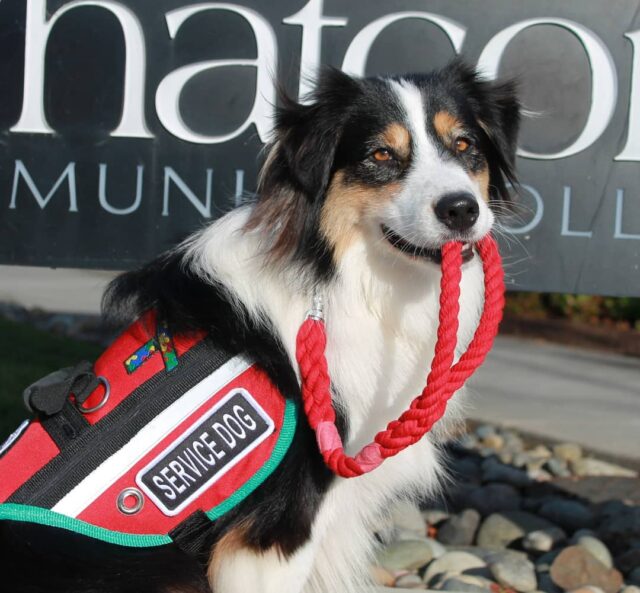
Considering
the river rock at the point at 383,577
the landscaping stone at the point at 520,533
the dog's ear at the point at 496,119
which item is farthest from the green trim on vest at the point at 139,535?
the river rock at the point at 383,577

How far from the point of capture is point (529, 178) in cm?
379

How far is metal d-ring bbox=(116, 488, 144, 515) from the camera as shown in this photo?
7.90 ft

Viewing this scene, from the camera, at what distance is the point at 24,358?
6.83m

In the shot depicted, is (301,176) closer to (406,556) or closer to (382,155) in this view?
(382,155)

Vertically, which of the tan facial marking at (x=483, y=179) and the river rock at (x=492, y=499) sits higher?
the tan facial marking at (x=483, y=179)

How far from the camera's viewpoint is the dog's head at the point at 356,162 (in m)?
2.61

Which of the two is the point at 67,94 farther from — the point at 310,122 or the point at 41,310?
the point at 41,310

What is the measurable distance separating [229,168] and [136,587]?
211 centimetres

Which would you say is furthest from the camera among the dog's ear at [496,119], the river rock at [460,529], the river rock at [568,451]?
the river rock at [568,451]

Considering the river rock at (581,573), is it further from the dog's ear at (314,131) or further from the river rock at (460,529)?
the dog's ear at (314,131)

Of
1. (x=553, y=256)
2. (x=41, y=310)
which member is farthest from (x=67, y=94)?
(x=41, y=310)

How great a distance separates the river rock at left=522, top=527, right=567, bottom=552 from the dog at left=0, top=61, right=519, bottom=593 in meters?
1.38

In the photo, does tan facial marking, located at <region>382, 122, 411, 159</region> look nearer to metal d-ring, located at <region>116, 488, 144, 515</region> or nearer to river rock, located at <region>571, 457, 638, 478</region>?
metal d-ring, located at <region>116, 488, 144, 515</region>

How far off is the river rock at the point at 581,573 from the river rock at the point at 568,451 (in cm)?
156
